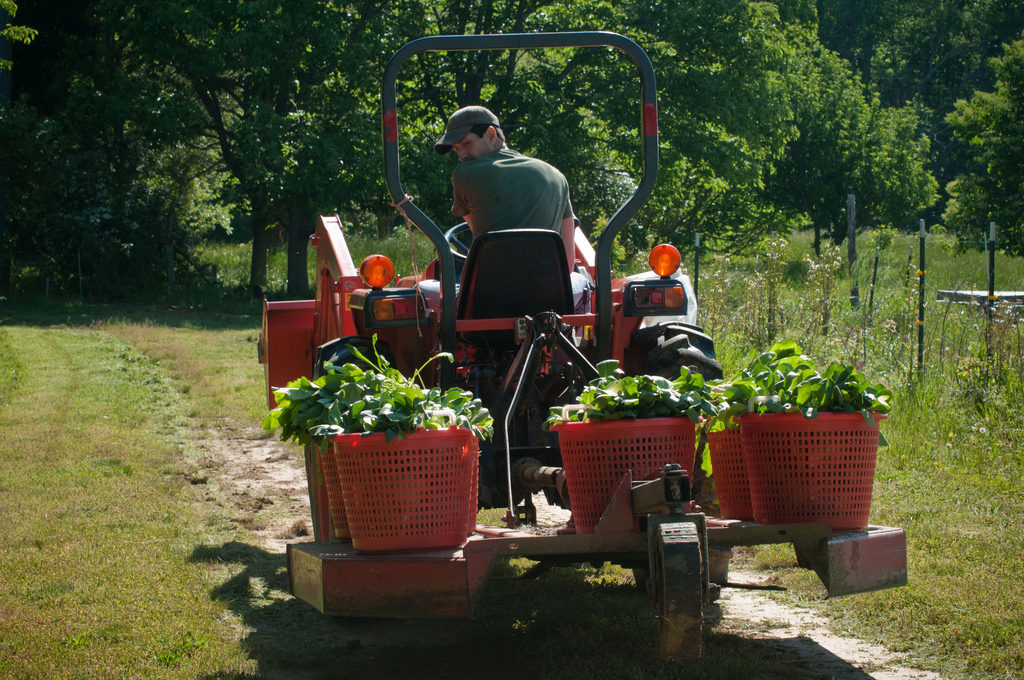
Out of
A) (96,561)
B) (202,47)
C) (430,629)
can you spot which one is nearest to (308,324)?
(96,561)

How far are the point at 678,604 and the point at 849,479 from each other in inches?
33.0

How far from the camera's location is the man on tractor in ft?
16.7

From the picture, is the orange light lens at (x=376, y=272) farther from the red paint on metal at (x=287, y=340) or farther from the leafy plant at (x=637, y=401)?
the leafy plant at (x=637, y=401)

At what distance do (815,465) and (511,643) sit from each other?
1559 millimetres

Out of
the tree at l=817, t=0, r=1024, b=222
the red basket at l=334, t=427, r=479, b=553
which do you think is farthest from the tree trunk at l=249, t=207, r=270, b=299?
the tree at l=817, t=0, r=1024, b=222

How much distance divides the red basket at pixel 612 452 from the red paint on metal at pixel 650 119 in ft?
5.92

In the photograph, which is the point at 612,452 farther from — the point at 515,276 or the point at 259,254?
the point at 259,254

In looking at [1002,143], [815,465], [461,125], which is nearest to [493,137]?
[461,125]

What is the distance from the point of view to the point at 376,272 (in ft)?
16.5

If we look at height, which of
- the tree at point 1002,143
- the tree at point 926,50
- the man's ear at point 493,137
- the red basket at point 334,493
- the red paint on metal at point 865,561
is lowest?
the red paint on metal at point 865,561

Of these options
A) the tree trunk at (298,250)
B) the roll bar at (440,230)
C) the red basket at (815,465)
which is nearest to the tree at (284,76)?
the tree trunk at (298,250)

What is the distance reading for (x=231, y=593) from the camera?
206 inches

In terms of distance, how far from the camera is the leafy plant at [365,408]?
11.6ft

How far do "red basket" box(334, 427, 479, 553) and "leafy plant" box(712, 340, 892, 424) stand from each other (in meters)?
0.89
